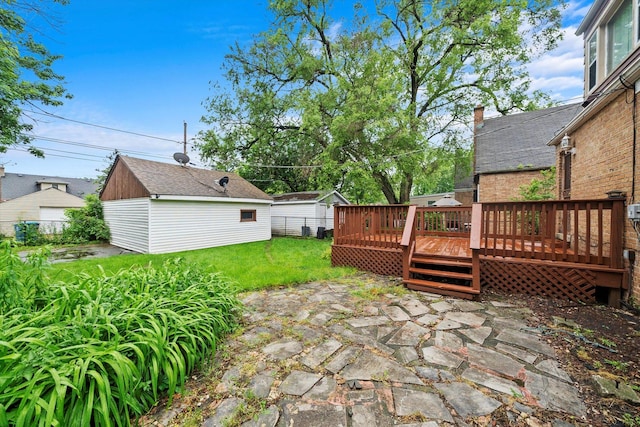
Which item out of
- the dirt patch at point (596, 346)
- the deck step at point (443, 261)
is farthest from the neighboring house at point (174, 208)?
the dirt patch at point (596, 346)

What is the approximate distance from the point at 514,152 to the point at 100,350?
1545 cm

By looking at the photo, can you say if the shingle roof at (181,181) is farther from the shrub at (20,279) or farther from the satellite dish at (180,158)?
the shrub at (20,279)

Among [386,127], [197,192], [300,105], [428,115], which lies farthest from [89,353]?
[428,115]

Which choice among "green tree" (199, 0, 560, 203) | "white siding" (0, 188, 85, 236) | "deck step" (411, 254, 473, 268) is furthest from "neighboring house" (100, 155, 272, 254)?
"white siding" (0, 188, 85, 236)

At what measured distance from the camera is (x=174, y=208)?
9.87 meters

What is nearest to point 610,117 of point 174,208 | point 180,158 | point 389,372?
point 389,372

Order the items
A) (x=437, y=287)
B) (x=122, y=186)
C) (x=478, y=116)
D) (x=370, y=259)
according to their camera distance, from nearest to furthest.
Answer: (x=437, y=287) → (x=370, y=259) → (x=122, y=186) → (x=478, y=116)

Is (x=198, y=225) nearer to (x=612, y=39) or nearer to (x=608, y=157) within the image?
(x=608, y=157)

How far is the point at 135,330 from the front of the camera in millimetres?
2139

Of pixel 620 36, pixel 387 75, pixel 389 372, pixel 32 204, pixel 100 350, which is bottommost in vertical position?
pixel 389 372

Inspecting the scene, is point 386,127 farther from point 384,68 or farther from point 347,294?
point 347,294

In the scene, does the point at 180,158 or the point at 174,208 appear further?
the point at 180,158

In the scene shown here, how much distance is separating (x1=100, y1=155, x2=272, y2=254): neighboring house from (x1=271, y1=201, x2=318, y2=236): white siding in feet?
7.93

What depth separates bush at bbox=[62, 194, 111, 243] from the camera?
11609 millimetres
